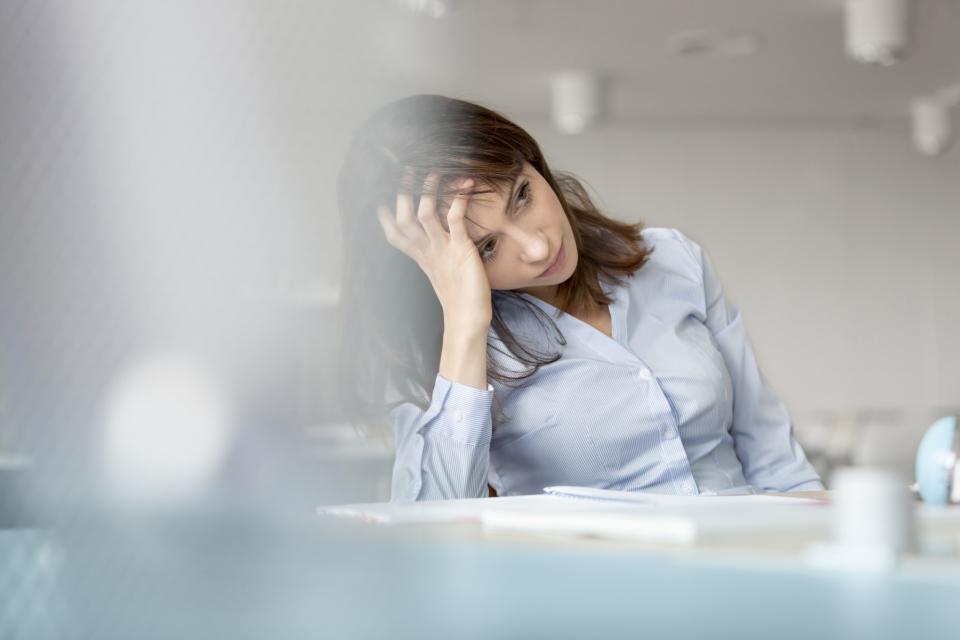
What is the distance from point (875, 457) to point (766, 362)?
0.69m

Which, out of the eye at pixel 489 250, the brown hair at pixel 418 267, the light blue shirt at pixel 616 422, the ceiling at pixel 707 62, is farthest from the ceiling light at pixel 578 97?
the eye at pixel 489 250

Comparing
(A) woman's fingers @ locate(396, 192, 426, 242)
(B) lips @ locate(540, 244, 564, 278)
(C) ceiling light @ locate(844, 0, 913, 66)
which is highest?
(C) ceiling light @ locate(844, 0, 913, 66)

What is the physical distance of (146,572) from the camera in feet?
0.90

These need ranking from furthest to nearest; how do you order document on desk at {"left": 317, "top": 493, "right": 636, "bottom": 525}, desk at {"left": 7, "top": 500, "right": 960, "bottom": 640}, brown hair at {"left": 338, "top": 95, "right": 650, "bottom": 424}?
brown hair at {"left": 338, "top": 95, "right": 650, "bottom": 424} → document on desk at {"left": 317, "top": 493, "right": 636, "bottom": 525} → desk at {"left": 7, "top": 500, "right": 960, "bottom": 640}

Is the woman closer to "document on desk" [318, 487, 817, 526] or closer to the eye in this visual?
the eye

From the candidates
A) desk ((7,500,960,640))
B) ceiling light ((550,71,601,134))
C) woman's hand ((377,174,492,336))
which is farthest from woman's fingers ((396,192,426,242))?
ceiling light ((550,71,601,134))

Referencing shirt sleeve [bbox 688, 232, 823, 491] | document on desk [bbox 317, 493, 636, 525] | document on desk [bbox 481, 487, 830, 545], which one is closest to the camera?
document on desk [bbox 481, 487, 830, 545]

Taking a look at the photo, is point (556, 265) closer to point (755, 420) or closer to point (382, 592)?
point (755, 420)

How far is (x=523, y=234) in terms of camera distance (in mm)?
866

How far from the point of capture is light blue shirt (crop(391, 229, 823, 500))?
864mm

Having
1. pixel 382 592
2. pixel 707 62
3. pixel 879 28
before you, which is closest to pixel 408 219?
pixel 382 592

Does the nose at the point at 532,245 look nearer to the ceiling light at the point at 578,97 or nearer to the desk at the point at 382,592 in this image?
the desk at the point at 382,592

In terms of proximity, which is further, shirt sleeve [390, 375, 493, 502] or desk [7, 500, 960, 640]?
shirt sleeve [390, 375, 493, 502]

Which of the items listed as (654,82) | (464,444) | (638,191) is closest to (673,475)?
(464,444)
